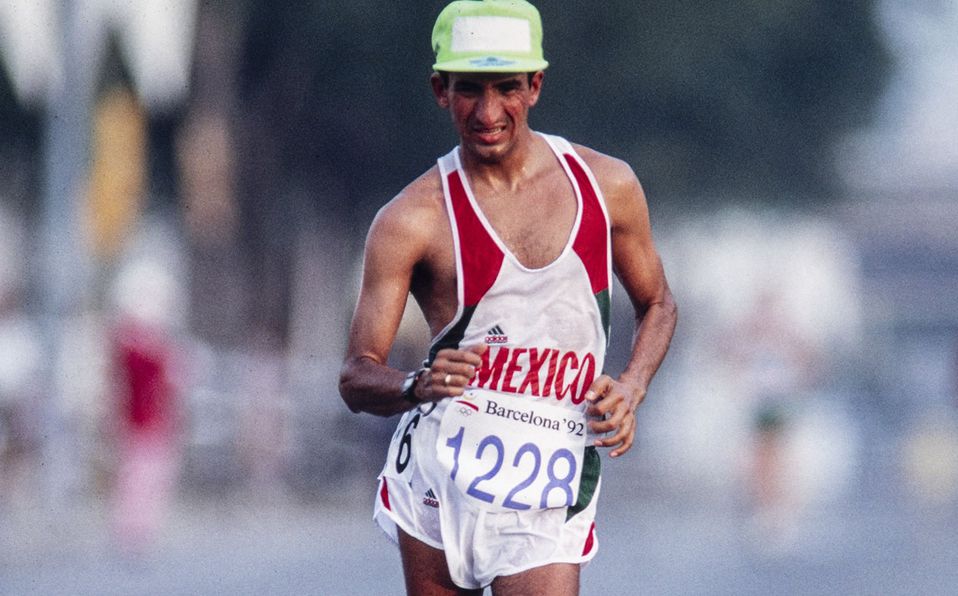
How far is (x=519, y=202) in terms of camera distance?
6.57 metres

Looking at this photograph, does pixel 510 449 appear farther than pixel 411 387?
Yes

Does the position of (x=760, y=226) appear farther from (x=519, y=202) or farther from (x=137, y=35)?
(x=519, y=202)

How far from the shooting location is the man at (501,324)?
21.1 ft

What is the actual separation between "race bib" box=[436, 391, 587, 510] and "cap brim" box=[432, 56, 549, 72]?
898 millimetres

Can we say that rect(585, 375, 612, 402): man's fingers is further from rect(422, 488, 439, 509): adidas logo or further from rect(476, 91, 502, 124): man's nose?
rect(476, 91, 502, 124): man's nose

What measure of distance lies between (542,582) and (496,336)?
0.68 metres

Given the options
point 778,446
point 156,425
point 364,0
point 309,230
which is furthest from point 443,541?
point 309,230

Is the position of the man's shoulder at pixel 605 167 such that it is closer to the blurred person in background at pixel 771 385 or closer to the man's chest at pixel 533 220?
the man's chest at pixel 533 220

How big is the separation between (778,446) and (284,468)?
5506 millimetres

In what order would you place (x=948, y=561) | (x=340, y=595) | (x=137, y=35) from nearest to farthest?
(x=340, y=595) → (x=948, y=561) → (x=137, y=35)

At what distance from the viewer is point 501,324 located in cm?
646

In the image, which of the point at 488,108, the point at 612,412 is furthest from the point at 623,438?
the point at 488,108

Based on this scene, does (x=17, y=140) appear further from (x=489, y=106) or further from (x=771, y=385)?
(x=489, y=106)

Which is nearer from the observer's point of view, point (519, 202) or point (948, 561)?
point (519, 202)
